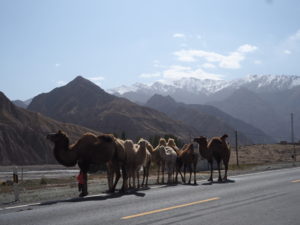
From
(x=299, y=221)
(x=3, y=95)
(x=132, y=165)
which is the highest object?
(x=3, y=95)

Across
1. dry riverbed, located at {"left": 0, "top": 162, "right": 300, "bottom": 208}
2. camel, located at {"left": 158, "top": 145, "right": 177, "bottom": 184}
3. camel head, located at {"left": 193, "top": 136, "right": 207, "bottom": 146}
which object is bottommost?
dry riverbed, located at {"left": 0, "top": 162, "right": 300, "bottom": 208}

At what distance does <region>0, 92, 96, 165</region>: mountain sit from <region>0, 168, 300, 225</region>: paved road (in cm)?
8026

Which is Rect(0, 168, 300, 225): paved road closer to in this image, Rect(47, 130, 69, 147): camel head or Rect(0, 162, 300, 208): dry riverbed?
Rect(0, 162, 300, 208): dry riverbed

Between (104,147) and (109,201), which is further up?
(104,147)

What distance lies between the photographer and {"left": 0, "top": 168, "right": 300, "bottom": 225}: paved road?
391 inches

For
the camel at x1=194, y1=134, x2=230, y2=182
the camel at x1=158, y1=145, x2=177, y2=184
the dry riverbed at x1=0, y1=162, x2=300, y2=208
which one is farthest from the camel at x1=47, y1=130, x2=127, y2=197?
the camel at x1=194, y1=134, x2=230, y2=182

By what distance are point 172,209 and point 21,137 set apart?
94.2m

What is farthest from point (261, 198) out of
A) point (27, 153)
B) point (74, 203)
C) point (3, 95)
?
point (3, 95)

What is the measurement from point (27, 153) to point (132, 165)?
84.9m

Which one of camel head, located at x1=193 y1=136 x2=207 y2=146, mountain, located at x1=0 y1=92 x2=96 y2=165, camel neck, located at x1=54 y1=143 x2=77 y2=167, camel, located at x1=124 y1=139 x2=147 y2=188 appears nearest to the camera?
camel neck, located at x1=54 y1=143 x2=77 y2=167

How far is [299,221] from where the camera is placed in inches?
389

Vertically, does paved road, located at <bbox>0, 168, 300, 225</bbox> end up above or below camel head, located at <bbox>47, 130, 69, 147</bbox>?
below

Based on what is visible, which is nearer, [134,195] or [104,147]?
[134,195]

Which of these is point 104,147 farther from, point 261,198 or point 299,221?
point 299,221
